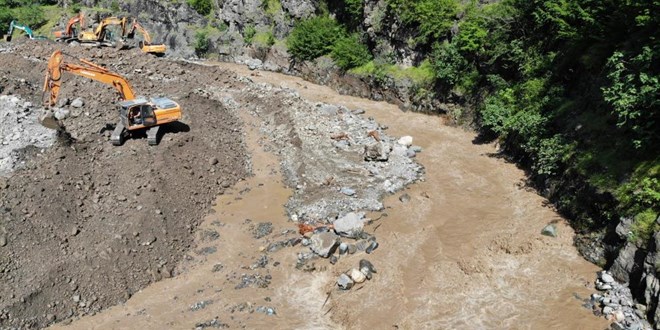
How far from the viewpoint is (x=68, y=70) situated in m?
22.9

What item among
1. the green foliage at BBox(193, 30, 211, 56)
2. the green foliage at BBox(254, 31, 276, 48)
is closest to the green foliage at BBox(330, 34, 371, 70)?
the green foliage at BBox(254, 31, 276, 48)

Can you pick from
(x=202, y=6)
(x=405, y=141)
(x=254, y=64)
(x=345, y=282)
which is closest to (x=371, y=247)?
(x=345, y=282)

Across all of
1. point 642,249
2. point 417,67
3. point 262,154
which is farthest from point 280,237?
point 417,67

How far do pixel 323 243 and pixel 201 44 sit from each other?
36799 millimetres

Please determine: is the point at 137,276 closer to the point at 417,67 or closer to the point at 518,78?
the point at 518,78

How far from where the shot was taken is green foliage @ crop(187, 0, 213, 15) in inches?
2078

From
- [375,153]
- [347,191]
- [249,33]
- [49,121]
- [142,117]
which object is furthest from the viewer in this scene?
[249,33]

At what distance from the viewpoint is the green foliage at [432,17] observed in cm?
3328

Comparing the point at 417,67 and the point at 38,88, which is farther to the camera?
the point at 417,67

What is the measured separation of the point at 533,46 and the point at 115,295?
2368 cm

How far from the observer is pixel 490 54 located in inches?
1179

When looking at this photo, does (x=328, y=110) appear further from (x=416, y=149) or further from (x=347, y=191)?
(x=347, y=191)

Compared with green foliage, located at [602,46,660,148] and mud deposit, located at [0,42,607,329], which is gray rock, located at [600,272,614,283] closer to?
mud deposit, located at [0,42,607,329]

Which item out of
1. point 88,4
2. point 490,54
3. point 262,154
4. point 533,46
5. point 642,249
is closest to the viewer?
point 642,249
